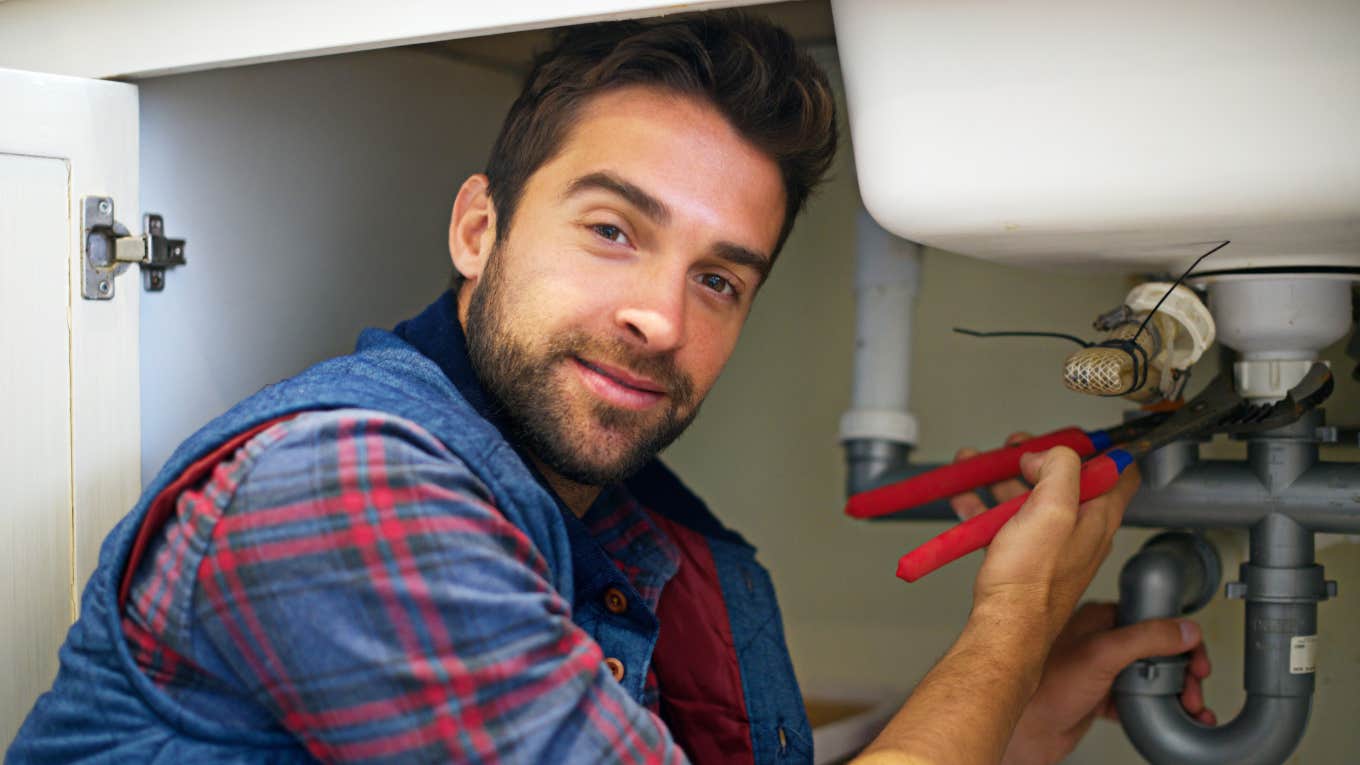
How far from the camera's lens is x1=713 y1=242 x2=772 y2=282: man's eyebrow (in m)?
0.87

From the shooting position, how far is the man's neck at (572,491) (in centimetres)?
94

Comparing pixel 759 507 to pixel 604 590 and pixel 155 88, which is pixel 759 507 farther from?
pixel 155 88

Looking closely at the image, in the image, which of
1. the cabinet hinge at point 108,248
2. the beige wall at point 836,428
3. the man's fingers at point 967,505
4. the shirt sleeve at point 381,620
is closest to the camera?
the shirt sleeve at point 381,620

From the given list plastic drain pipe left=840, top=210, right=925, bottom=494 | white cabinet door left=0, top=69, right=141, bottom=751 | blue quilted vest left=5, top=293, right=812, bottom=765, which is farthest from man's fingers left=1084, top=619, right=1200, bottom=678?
white cabinet door left=0, top=69, right=141, bottom=751

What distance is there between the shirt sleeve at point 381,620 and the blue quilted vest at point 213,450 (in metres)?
0.06

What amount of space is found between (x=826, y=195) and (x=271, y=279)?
2.27 ft

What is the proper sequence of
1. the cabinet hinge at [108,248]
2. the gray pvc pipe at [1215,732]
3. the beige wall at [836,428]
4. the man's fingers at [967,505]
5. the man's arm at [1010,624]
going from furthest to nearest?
the beige wall at [836,428] < the man's fingers at [967,505] < the gray pvc pipe at [1215,732] < the cabinet hinge at [108,248] < the man's arm at [1010,624]

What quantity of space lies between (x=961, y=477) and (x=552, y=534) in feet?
1.16

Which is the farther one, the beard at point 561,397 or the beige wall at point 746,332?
the beige wall at point 746,332

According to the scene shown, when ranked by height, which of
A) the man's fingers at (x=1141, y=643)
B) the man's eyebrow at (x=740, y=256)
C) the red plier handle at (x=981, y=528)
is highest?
the man's eyebrow at (x=740, y=256)

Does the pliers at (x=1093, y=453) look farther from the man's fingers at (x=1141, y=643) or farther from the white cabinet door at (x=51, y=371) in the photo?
the white cabinet door at (x=51, y=371)

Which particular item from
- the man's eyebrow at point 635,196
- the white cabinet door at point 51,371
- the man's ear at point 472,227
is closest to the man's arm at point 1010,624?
the man's eyebrow at point 635,196

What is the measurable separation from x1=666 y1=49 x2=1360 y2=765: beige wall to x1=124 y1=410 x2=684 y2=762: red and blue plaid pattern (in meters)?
0.86

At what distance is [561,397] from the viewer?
2.73 feet
